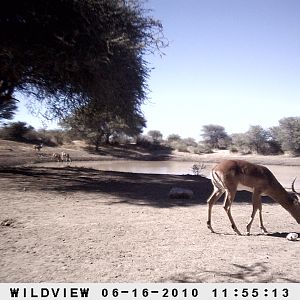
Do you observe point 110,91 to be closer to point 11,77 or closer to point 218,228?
point 11,77

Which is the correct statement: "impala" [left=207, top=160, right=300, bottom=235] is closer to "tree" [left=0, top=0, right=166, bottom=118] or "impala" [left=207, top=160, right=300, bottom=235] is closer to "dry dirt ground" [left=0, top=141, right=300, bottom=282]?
"dry dirt ground" [left=0, top=141, right=300, bottom=282]

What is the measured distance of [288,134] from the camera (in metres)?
53.5

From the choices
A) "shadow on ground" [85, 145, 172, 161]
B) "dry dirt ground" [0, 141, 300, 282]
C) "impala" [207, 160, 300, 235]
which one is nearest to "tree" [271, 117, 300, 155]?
"shadow on ground" [85, 145, 172, 161]

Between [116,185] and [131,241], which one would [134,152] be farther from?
[131,241]

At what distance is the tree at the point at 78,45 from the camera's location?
Answer: 48.9 feet

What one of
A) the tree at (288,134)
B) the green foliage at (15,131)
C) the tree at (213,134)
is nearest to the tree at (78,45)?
the green foliage at (15,131)

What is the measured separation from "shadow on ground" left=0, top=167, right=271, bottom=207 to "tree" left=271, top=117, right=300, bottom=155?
3685 cm

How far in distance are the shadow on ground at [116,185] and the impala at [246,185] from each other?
3202 millimetres

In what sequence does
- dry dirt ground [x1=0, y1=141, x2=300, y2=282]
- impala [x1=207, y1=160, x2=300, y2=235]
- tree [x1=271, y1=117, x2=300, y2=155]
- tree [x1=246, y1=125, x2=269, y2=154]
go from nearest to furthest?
dry dirt ground [x1=0, y1=141, x2=300, y2=282] < impala [x1=207, y1=160, x2=300, y2=235] < tree [x1=271, y1=117, x2=300, y2=155] < tree [x1=246, y1=125, x2=269, y2=154]

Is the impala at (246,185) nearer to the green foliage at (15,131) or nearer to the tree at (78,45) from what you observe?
the tree at (78,45)

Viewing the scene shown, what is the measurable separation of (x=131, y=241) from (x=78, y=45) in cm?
1005

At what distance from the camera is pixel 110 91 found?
16.4m

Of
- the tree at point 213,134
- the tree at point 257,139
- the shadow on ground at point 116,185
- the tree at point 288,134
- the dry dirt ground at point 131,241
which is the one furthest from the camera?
the tree at point 213,134

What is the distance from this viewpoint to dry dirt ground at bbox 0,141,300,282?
5781 millimetres
